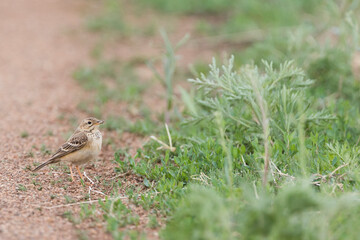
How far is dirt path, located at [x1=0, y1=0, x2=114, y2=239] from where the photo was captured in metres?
3.96

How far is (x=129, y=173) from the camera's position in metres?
5.02

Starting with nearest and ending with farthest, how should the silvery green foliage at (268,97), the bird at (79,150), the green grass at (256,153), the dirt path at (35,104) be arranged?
the green grass at (256,153), the dirt path at (35,104), the silvery green foliage at (268,97), the bird at (79,150)

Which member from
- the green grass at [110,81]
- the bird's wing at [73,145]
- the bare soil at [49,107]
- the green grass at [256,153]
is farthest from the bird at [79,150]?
the green grass at [110,81]

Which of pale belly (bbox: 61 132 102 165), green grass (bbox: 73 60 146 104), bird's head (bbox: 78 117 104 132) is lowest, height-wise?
green grass (bbox: 73 60 146 104)

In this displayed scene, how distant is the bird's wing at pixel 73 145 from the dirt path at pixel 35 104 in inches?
9.9

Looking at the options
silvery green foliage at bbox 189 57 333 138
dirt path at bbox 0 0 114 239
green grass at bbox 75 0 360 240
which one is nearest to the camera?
green grass at bbox 75 0 360 240

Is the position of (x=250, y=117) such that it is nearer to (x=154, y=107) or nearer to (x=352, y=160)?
(x=352, y=160)

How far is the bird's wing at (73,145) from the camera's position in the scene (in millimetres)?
4918

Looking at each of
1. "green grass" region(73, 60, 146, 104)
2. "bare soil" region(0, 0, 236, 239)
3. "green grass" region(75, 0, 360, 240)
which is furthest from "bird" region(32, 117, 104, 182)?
"green grass" region(73, 60, 146, 104)

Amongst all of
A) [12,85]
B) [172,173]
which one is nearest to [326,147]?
[172,173]

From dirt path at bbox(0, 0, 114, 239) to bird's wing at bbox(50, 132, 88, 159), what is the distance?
251 mm

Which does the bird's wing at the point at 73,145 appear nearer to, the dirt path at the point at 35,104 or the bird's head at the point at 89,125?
the bird's head at the point at 89,125

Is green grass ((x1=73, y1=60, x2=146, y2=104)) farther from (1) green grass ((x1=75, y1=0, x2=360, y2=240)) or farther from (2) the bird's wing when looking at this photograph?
(2) the bird's wing

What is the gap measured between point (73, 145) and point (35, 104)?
2320 millimetres
